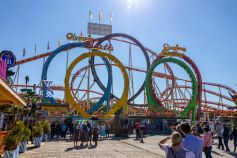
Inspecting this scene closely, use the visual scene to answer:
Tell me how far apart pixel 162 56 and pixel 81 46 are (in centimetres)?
1127

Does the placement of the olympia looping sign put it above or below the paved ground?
above

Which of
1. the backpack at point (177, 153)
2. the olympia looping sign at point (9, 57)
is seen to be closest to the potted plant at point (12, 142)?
the backpack at point (177, 153)

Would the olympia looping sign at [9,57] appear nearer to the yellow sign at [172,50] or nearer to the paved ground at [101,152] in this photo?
the paved ground at [101,152]

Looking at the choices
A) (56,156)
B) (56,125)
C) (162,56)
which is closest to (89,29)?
(162,56)

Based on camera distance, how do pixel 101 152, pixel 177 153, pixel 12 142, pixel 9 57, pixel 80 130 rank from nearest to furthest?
pixel 177 153, pixel 12 142, pixel 101 152, pixel 9 57, pixel 80 130

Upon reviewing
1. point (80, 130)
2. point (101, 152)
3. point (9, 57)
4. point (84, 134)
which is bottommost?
point (101, 152)

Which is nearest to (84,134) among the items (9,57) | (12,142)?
(9,57)

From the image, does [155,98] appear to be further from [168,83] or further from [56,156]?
[56,156]

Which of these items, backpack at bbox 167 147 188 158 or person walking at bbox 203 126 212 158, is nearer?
backpack at bbox 167 147 188 158

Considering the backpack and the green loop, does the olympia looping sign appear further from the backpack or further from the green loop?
the green loop

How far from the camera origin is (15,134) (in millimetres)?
9578

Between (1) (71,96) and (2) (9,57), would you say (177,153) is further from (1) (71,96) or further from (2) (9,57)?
(1) (71,96)

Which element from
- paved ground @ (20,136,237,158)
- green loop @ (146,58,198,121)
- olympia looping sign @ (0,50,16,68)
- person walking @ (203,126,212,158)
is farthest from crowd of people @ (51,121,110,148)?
green loop @ (146,58,198,121)

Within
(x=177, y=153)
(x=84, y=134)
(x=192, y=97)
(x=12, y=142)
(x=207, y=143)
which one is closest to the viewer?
(x=177, y=153)
